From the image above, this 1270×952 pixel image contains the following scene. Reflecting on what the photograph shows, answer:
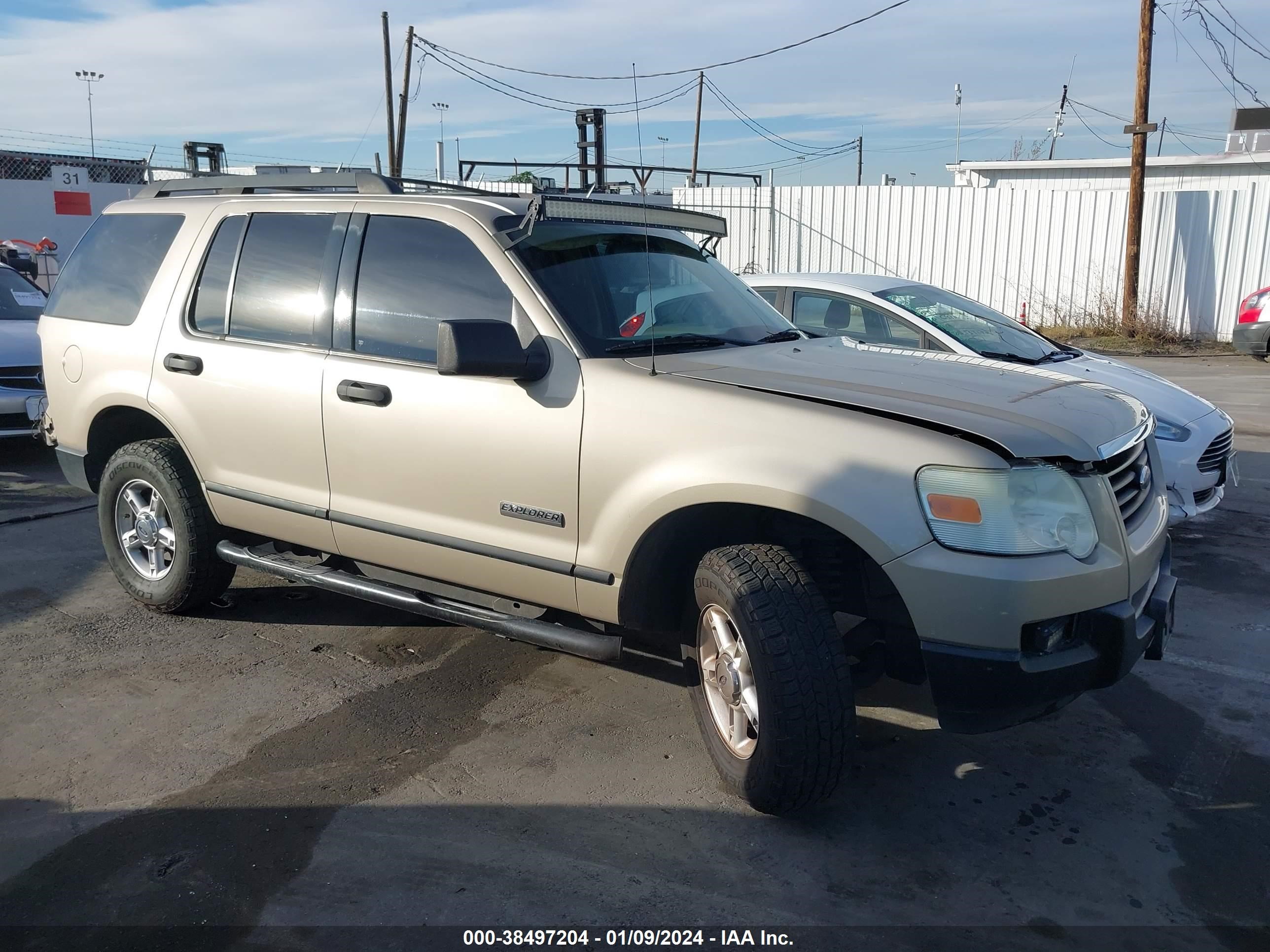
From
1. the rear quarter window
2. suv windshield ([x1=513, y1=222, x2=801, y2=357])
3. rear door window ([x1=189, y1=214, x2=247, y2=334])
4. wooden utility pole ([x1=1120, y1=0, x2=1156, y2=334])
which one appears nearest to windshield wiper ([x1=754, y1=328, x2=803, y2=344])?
suv windshield ([x1=513, y1=222, x2=801, y2=357])

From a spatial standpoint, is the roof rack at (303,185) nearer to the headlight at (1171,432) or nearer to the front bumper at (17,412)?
the front bumper at (17,412)

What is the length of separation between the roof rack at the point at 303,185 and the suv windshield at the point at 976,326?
3.61 meters

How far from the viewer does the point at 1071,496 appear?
3.12m

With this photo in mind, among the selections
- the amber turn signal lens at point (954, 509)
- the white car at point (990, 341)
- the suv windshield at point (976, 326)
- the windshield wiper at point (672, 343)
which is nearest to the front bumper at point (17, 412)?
the white car at point (990, 341)

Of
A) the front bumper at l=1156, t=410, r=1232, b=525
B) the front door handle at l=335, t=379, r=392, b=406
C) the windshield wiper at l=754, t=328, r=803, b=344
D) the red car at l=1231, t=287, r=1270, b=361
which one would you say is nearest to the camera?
the front door handle at l=335, t=379, r=392, b=406

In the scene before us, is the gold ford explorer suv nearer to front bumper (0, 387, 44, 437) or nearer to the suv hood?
the suv hood

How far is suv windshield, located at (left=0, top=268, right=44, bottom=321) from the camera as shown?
30.9 feet

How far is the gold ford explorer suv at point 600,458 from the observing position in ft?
10.1

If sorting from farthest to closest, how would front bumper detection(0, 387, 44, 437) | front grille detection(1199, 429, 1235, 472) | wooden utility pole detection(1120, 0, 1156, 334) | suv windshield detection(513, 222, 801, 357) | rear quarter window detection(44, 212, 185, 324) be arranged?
wooden utility pole detection(1120, 0, 1156, 334)
front bumper detection(0, 387, 44, 437)
front grille detection(1199, 429, 1235, 472)
rear quarter window detection(44, 212, 185, 324)
suv windshield detection(513, 222, 801, 357)

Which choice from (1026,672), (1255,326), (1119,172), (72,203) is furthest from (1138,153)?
(72,203)

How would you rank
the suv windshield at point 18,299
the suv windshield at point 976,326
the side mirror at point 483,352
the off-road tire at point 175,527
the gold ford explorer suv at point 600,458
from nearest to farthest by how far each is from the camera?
the gold ford explorer suv at point 600,458, the side mirror at point 483,352, the off-road tire at point 175,527, the suv windshield at point 976,326, the suv windshield at point 18,299

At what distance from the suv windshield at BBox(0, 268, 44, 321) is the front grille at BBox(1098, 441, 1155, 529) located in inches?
357

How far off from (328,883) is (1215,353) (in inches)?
690

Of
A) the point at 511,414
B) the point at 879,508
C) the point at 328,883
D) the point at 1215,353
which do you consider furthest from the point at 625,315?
the point at 1215,353
